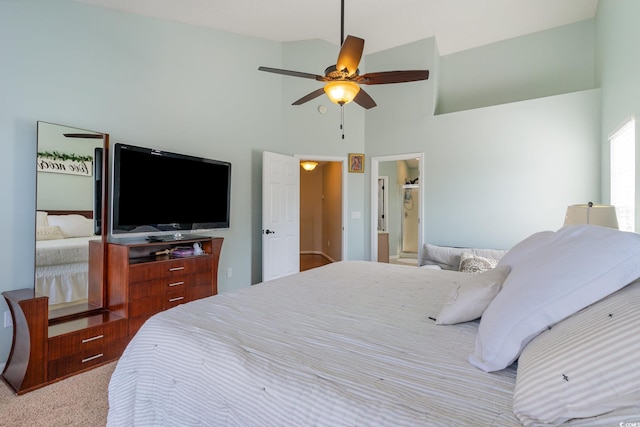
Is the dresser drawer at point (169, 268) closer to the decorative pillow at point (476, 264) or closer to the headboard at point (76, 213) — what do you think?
the headboard at point (76, 213)

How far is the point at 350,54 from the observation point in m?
2.26

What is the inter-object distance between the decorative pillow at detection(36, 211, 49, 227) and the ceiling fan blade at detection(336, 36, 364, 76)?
8.27 feet

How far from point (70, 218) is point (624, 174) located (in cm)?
463

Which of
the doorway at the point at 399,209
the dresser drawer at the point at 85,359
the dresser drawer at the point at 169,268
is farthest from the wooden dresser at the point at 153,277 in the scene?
the doorway at the point at 399,209

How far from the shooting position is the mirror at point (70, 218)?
2453mm

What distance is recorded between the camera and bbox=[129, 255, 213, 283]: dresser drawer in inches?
105

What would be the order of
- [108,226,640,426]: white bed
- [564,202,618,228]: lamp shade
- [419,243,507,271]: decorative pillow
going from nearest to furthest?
[108,226,640,426]: white bed → [564,202,618,228]: lamp shade → [419,243,507,271]: decorative pillow

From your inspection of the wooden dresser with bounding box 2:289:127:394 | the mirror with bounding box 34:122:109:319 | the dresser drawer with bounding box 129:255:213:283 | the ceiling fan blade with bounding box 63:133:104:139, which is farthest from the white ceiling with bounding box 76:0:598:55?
the wooden dresser with bounding box 2:289:127:394

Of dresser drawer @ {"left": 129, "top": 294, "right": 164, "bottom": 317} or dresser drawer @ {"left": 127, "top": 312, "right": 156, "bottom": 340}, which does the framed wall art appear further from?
dresser drawer @ {"left": 127, "top": 312, "right": 156, "bottom": 340}

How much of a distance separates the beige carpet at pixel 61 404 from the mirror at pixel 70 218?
0.61 metres

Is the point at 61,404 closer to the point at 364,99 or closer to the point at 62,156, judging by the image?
the point at 62,156

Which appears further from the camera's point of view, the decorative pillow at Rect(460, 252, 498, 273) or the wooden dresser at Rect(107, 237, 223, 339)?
the decorative pillow at Rect(460, 252, 498, 273)

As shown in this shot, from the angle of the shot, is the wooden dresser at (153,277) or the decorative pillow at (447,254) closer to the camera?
the wooden dresser at (153,277)

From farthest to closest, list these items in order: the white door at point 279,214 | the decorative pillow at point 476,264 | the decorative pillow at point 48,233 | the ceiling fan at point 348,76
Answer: the white door at point 279,214 → the decorative pillow at point 476,264 → the decorative pillow at point 48,233 → the ceiling fan at point 348,76
